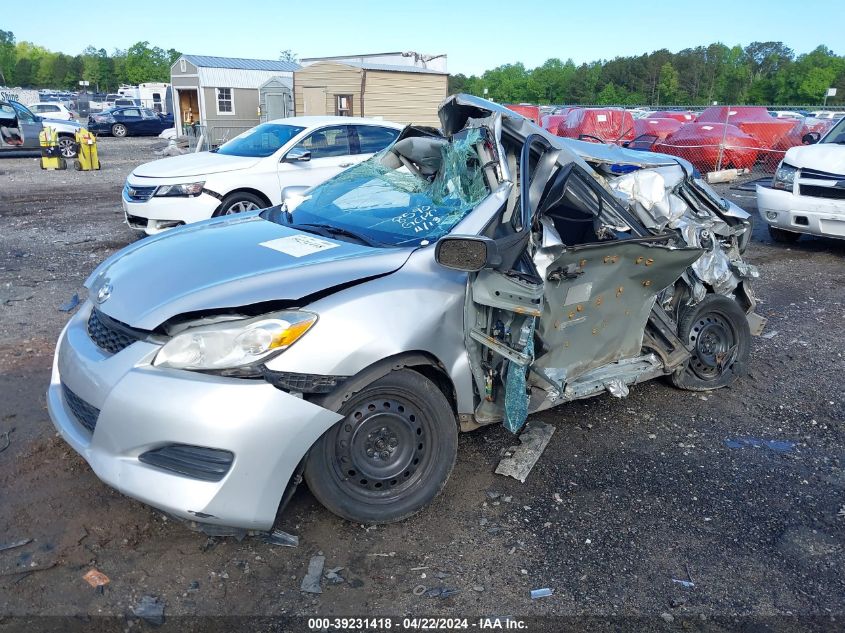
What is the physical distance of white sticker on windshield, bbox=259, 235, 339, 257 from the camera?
10.7ft

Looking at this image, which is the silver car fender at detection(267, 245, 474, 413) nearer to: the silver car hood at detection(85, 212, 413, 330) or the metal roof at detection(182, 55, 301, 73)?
the silver car hood at detection(85, 212, 413, 330)

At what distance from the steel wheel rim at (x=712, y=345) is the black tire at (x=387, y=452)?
233 centimetres

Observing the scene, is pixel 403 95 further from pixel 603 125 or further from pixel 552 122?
pixel 603 125

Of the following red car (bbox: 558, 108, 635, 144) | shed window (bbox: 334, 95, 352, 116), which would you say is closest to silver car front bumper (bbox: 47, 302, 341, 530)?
red car (bbox: 558, 108, 635, 144)

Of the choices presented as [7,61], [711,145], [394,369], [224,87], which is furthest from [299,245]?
[7,61]

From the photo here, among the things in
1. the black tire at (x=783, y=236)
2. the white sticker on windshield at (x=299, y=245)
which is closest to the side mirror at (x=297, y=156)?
the white sticker on windshield at (x=299, y=245)

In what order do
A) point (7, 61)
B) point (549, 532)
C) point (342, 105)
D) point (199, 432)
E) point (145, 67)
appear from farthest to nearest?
point (7, 61) < point (145, 67) < point (342, 105) < point (549, 532) < point (199, 432)

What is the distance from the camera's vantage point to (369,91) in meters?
22.1

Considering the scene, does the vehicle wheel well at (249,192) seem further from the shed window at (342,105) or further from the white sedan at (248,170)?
the shed window at (342,105)

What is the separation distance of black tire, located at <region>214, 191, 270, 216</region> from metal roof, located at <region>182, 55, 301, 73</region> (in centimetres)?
1957

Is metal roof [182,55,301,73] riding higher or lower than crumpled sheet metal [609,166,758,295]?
higher

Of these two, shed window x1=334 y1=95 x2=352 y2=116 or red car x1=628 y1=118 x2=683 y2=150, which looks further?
shed window x1=334 y1=95 x2=352 y2=116

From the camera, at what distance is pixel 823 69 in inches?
2761

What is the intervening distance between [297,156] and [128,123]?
27.0 m
